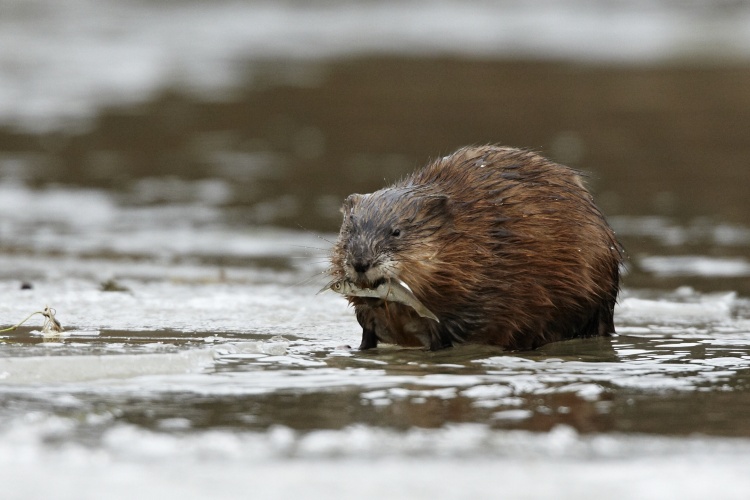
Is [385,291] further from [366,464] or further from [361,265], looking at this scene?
[366,464]

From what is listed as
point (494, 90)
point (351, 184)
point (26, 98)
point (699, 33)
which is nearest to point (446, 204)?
point (351, 184)

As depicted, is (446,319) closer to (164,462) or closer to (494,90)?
(164,462)

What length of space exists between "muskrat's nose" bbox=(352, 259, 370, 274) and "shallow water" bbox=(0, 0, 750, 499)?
409 mm

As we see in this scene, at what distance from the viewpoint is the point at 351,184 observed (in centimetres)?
1323

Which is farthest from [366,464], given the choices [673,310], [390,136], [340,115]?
[340,115]

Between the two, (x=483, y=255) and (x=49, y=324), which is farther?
(x=49, y=324)

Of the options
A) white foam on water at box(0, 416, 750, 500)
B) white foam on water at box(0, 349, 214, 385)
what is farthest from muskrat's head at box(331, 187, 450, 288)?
white foam on water at box(0, 416, 750, 500)

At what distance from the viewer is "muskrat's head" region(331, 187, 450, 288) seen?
5.77 meters

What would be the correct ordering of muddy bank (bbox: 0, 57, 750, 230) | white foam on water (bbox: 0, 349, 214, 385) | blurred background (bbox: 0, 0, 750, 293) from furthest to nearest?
muddy bank (bbox: 0, 57, 750, 230)
blurred background (bbox: 0, 0, 750, 293)
white foam on water (bbox: 0, 349, 214, 385)

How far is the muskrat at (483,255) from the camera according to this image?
233 inches

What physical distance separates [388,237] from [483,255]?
492 mm

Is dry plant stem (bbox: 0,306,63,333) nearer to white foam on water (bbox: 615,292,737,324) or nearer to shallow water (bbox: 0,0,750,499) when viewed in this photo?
shallow water (bbox: 0,0,750,499)

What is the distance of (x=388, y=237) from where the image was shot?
5.89 metres

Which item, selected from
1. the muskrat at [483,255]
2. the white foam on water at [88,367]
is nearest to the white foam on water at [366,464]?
the white foam on water at [88,367]
